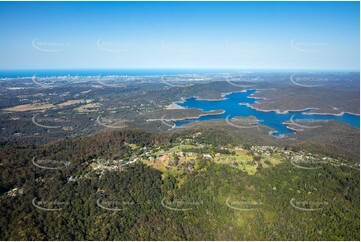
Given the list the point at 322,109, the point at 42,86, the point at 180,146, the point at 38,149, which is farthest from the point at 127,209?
the point at 42,86

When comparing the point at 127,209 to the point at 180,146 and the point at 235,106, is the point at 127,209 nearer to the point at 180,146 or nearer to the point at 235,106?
the point at 180,146

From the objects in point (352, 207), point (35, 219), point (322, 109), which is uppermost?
point (35, 219)

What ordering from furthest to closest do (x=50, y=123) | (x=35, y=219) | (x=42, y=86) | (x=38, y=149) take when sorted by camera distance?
(x=42, y=86), (x=50, y=123), (x=38, y=149), (x=35, y=219)

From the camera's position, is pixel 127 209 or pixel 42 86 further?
pixel 42 86

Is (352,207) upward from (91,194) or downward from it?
downward

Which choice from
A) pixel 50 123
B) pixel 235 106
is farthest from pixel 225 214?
pixel 235 106

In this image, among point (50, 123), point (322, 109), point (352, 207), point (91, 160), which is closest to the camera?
point (352, 207)

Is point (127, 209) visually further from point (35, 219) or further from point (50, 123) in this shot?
point (50, 123)
